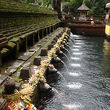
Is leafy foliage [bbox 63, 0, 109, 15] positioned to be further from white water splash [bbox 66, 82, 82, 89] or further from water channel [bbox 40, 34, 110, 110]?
white water splash [bbox 66, 82, 82, 89]

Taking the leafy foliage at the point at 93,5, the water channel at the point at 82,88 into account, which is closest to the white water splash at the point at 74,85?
the water channel at the point at 82,88

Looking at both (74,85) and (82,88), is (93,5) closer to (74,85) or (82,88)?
(74,85)

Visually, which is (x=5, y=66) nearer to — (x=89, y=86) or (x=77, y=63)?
(x=89, y=86)

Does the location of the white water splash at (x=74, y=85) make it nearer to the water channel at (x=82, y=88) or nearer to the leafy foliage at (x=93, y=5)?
the water channel at (x=82, y=88)

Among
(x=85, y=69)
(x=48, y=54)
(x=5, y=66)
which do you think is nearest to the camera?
(x=5, y=66)

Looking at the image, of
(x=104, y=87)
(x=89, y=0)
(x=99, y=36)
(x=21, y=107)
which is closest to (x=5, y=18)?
(x=104, y=87)

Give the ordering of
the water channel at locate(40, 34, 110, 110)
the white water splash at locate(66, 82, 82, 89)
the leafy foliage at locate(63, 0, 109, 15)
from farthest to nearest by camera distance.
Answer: the leafy foliage at locate(63, 0, 109, 15) < the white water splash at locate(66, 82, 82, 89) < the water channel at locate(40, 34, 110, 110)

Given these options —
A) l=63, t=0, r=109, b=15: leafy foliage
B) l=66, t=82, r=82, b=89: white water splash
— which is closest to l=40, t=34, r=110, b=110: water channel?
l=66, t=82, r=82, b=89: white water splash

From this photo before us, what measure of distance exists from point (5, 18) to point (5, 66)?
3.24 meters

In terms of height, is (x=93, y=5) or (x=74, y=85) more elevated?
(x=93, y=5)

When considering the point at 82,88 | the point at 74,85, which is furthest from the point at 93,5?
the point at 82,88

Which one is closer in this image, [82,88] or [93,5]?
[82,88]

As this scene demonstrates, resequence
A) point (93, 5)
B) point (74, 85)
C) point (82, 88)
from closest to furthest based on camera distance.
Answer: point (82, 88), point (74, 85), point (93, 5)

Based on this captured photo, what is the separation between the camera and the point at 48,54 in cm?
1182
